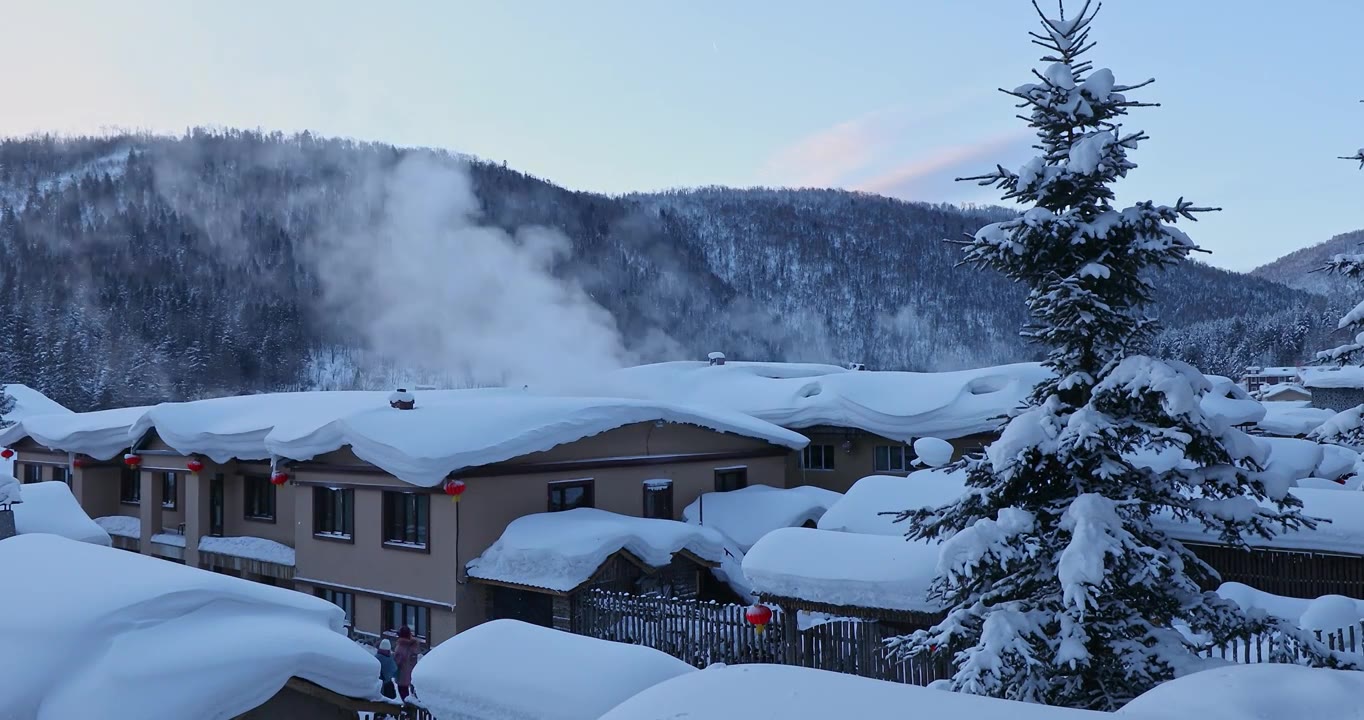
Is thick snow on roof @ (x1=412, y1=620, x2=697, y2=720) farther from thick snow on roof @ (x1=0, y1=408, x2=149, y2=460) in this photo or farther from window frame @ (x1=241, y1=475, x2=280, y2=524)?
thick snow on roof @ (x1=0, y1=408, x2=149, y2=460)

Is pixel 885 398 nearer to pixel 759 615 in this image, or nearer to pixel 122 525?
pixel 759 615

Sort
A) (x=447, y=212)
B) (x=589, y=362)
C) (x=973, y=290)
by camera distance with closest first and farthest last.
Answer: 1. (x=589, y=362)
2. (x=447, y=212)
3. (x=973, y=290)

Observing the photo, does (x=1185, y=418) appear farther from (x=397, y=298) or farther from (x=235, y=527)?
(x=397, y=298)

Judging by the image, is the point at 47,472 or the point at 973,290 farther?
the point at 973,290

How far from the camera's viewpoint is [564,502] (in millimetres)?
18234

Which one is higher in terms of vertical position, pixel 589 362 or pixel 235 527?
pixel 589 362

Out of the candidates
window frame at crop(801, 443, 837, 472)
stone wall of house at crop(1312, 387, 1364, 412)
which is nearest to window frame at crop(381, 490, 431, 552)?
window frame at crop(801, 443, 837, 472)

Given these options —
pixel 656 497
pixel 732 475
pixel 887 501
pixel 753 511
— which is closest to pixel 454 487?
pixel 656 497

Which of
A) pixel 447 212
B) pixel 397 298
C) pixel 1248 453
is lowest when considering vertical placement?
pixel 1248 453

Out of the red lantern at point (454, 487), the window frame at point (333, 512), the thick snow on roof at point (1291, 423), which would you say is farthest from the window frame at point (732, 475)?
the thick snow on roof at point (1291, 423)

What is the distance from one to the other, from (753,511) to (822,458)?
22.9 ft

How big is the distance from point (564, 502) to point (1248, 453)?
43.4 feet

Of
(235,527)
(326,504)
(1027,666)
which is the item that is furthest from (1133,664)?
(235,527)

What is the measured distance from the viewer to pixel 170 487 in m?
24.2
